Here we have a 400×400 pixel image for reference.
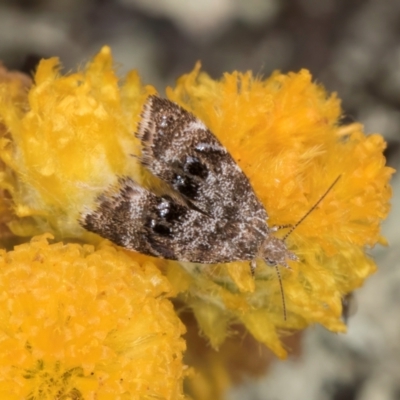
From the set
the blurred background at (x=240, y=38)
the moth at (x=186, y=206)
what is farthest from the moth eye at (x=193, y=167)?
the blurred background at (x=240, y=38)

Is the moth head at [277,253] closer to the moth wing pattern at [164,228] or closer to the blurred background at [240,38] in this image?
the moth wing pattern at [164,228]

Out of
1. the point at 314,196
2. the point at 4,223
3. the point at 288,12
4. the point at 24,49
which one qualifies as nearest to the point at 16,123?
the point at 4,223

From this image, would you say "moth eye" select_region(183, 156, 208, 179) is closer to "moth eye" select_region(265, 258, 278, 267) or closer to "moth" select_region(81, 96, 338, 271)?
"moth" select_region(81, 96, 338, 271)

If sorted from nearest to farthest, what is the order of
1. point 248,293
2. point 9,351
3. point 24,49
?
point 9,351, point 248,293, point 24,49

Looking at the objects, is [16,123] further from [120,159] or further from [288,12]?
[288,12]

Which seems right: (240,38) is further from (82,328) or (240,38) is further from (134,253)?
(82,328)
